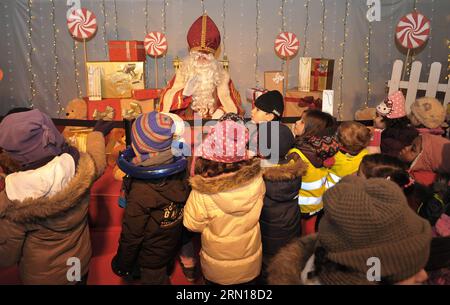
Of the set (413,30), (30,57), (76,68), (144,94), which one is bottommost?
(144,94)

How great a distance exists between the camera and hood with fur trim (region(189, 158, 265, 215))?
2.18 m

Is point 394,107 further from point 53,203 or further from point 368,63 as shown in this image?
point 53,203

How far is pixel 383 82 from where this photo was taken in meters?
6.74

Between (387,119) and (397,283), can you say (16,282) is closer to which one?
(397,283)

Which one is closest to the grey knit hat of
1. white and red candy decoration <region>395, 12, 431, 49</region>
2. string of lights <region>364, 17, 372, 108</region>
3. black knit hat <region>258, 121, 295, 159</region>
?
black knit hat <region>258, 121, 295, 159</region>

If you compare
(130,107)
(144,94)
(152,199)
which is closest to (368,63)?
(144,94)

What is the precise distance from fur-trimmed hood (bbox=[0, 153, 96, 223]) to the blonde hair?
200cm

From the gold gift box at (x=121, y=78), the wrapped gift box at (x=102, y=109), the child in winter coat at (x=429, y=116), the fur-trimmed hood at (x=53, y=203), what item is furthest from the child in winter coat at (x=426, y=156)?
the wrapped gift box at (x=102, y=109)

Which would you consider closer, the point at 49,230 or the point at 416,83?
the point at 49,230

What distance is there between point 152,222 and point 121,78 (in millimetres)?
3476

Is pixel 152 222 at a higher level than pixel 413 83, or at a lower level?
lower

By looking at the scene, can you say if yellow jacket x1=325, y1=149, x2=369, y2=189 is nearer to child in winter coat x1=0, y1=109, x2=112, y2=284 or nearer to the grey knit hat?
the grey knit hat

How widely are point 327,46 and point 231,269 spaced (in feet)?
17.2

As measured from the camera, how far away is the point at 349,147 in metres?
3.05
